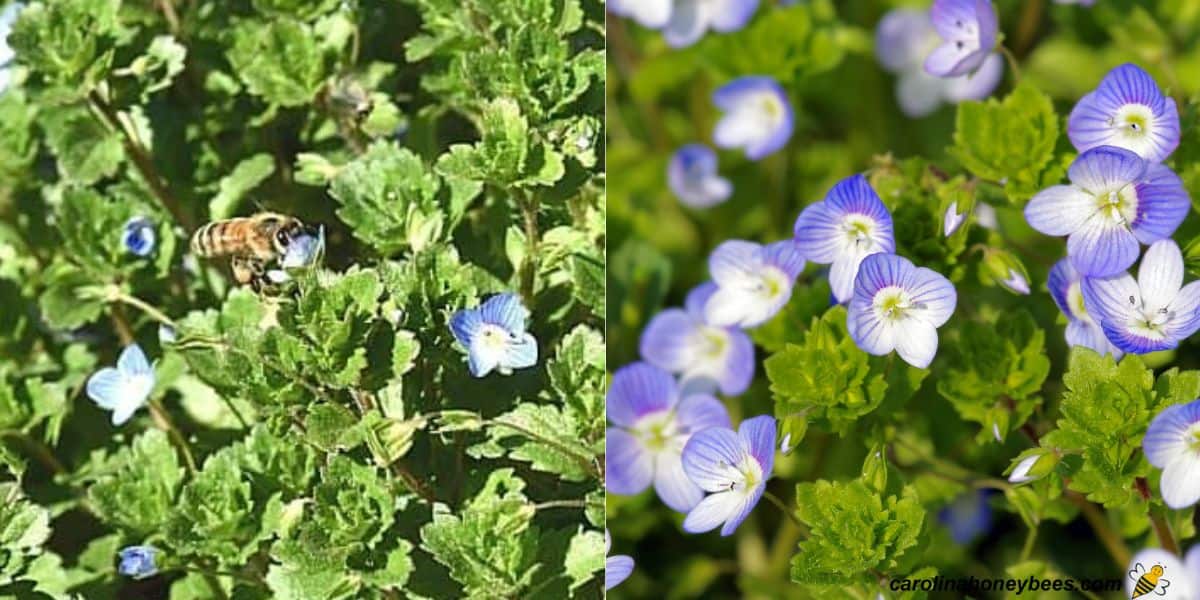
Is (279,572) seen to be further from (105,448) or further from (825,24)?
(825,24)

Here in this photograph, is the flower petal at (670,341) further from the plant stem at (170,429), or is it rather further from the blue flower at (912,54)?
the blue flower at (912,54)

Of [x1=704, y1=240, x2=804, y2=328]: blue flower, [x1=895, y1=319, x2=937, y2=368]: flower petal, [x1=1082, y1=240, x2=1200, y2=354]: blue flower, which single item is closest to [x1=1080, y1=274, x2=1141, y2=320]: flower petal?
[x1=1082, y1=240, x2=1200, y2=354]: blue flower

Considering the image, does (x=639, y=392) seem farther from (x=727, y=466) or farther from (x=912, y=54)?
(x=912, y=54)

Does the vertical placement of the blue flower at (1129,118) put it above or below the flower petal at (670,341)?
above

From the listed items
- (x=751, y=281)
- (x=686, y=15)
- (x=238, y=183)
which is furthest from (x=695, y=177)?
(x=238, y=183)

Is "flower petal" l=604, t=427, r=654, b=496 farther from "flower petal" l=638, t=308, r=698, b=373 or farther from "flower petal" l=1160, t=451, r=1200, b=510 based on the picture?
"flower petal" l=1160, t=451, r=1200, b=510

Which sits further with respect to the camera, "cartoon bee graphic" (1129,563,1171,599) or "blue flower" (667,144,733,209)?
"blue flower" (667,144,733,209)

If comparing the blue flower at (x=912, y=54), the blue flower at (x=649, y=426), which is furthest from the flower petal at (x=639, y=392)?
the blue flower at (x=912, y=54)
